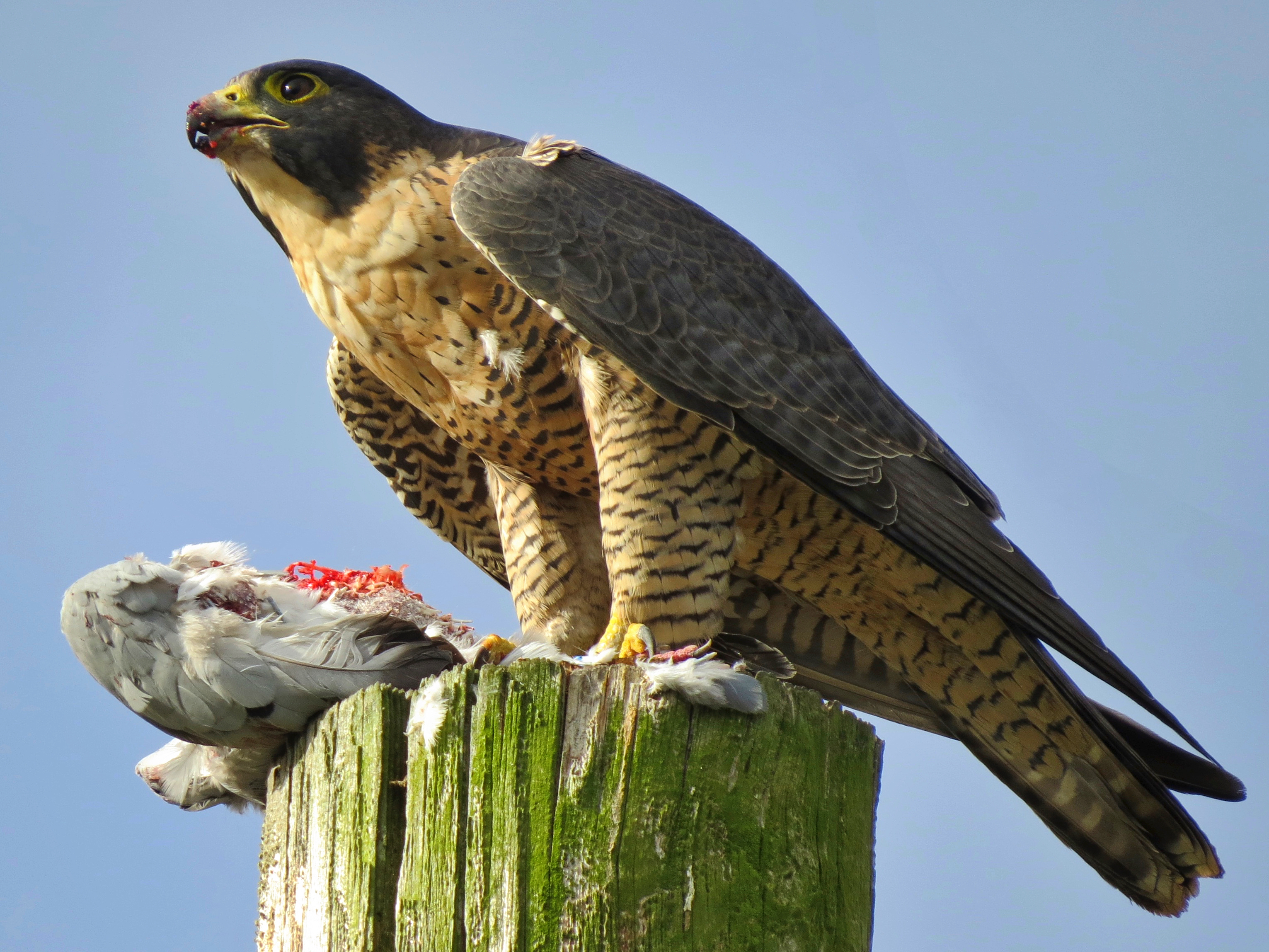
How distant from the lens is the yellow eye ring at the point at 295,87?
354cm

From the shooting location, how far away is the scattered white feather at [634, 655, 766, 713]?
2234 mm

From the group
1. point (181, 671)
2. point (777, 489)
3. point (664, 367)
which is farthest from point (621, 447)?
point (181, 671)

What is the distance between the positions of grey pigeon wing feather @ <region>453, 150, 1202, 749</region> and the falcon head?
1.21ft

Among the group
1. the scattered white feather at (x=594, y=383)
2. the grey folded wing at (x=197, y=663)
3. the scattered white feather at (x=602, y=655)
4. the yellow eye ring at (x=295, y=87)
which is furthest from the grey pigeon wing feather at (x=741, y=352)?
the grey folded wing at (x=197, y=663)

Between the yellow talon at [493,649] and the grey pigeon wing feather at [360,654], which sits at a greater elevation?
the yellow talon at [493,649]

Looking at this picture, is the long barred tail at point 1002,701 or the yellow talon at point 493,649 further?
the long barred tail at point 1002,701

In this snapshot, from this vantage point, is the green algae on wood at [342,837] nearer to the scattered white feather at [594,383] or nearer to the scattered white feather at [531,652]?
the scattered white feather at [531,652]

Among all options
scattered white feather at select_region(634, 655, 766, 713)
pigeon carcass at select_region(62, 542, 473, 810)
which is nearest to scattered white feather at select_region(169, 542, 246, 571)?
pigeon carcass at select_region(62, 542, 473, 810)

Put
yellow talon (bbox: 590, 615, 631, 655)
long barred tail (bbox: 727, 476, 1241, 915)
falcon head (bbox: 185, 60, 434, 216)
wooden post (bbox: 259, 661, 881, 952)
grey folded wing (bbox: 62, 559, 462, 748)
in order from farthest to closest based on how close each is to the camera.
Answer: long barred tail (bbox: 727, 476, 1241, 915)
falcon head (bbox: 185, 60, 434, 216)
yellow talon (bbox: 590, 615, 631, 655)
grey folded wing (bbox: 62, 559, 462, 748)
wooden post (bbox: 259, 661, 881, 952)

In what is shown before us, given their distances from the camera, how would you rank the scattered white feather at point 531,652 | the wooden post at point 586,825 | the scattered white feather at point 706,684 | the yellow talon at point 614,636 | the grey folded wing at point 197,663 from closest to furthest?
the wooden post at point 586,825
the scattered white feather at point 706,684
the grey folded wing at point 197,663
the scattered white feather at point 531,652
the yellow talon at point 614,636

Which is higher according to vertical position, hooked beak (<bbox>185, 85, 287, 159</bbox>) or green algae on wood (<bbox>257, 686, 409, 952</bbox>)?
hooked beak (<bbox>185, 85, 287, 159</bbox>)

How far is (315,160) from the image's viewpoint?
11.4ft

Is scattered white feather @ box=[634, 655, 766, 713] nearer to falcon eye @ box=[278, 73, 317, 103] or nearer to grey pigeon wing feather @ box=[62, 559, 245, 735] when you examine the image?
grey pigeon wing feather @ box=[62, 559, 245, 735]

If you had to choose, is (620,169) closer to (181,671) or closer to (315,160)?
(315,160)
